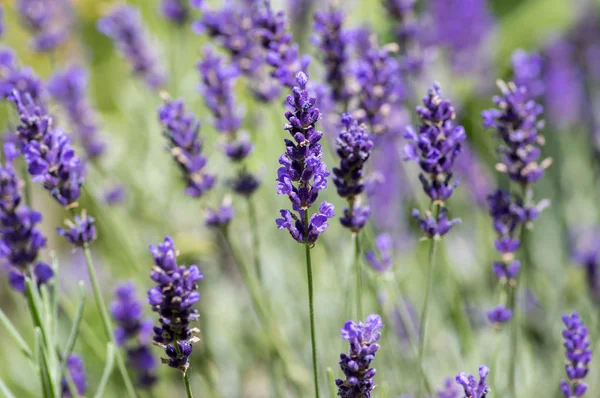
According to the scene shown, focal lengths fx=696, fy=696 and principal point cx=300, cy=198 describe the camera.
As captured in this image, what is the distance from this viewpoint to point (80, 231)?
169 centimetres

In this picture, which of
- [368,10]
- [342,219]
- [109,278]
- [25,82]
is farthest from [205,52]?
[368,10]

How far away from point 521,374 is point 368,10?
2568 mm

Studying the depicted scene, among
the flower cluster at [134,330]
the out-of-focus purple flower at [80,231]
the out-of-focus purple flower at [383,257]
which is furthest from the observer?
the flower cluster at [134,330]

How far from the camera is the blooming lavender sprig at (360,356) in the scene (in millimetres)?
1277

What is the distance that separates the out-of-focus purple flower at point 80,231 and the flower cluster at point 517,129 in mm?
1018

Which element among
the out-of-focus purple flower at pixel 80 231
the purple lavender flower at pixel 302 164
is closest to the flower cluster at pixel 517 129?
the purple lavender flower at pixel 302 164

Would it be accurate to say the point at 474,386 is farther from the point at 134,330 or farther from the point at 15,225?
the point at 134,330

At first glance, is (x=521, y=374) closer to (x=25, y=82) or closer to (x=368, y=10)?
(x=25, y=82)

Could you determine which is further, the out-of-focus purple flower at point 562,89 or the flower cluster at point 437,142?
the out-of-focus purple flower at point 562,89

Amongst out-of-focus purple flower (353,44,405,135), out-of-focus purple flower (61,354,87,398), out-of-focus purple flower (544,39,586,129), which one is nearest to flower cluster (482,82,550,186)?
out-of-focus purple flower (353,44,405,135)

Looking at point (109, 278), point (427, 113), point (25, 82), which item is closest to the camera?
point (427, 113)

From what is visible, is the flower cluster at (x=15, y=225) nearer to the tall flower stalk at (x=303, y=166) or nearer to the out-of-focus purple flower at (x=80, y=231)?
the out-of-focus purple flower at (x=80, y=231)

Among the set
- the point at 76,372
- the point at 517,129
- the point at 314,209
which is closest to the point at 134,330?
the point at 76,372

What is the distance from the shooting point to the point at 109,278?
12.1 feet
